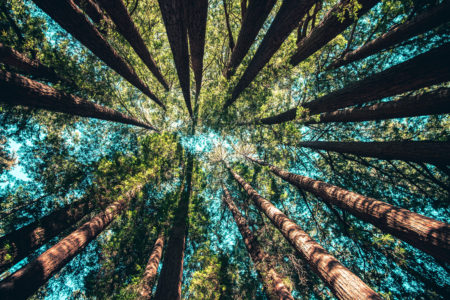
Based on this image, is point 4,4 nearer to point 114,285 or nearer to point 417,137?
point 114,285

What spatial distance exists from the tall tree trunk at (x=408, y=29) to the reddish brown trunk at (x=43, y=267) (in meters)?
11.2

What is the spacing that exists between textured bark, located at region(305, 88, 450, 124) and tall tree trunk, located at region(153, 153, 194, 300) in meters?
7.70

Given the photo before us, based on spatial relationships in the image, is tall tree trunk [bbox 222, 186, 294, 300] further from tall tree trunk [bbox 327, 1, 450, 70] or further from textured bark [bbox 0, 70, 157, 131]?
tall tree trunk [bbox 327, 1, 450, 70]

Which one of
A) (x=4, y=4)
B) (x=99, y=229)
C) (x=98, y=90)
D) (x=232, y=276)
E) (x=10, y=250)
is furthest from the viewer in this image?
(x=98, y=90)

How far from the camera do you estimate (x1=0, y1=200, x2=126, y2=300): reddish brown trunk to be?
9.72 ft

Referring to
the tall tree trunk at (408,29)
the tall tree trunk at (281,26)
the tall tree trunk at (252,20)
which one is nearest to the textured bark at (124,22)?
the tall tree trunk at (252,20)

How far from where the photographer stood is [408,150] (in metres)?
4.40

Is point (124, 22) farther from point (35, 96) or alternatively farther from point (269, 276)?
point (269, 276)

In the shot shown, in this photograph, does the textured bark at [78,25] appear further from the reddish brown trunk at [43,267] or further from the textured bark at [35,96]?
the reddish brown trunk at [43,267]

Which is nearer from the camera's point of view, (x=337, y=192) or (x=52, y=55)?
(x=337, y=192)

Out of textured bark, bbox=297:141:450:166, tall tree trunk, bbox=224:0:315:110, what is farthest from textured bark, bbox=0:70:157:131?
textured bark, bbox=297:141:450:166

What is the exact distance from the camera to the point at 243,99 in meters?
7.50

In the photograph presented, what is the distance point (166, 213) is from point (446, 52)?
8.76 metres

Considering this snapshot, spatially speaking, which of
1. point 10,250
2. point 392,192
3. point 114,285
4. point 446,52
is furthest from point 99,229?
point 392,192
